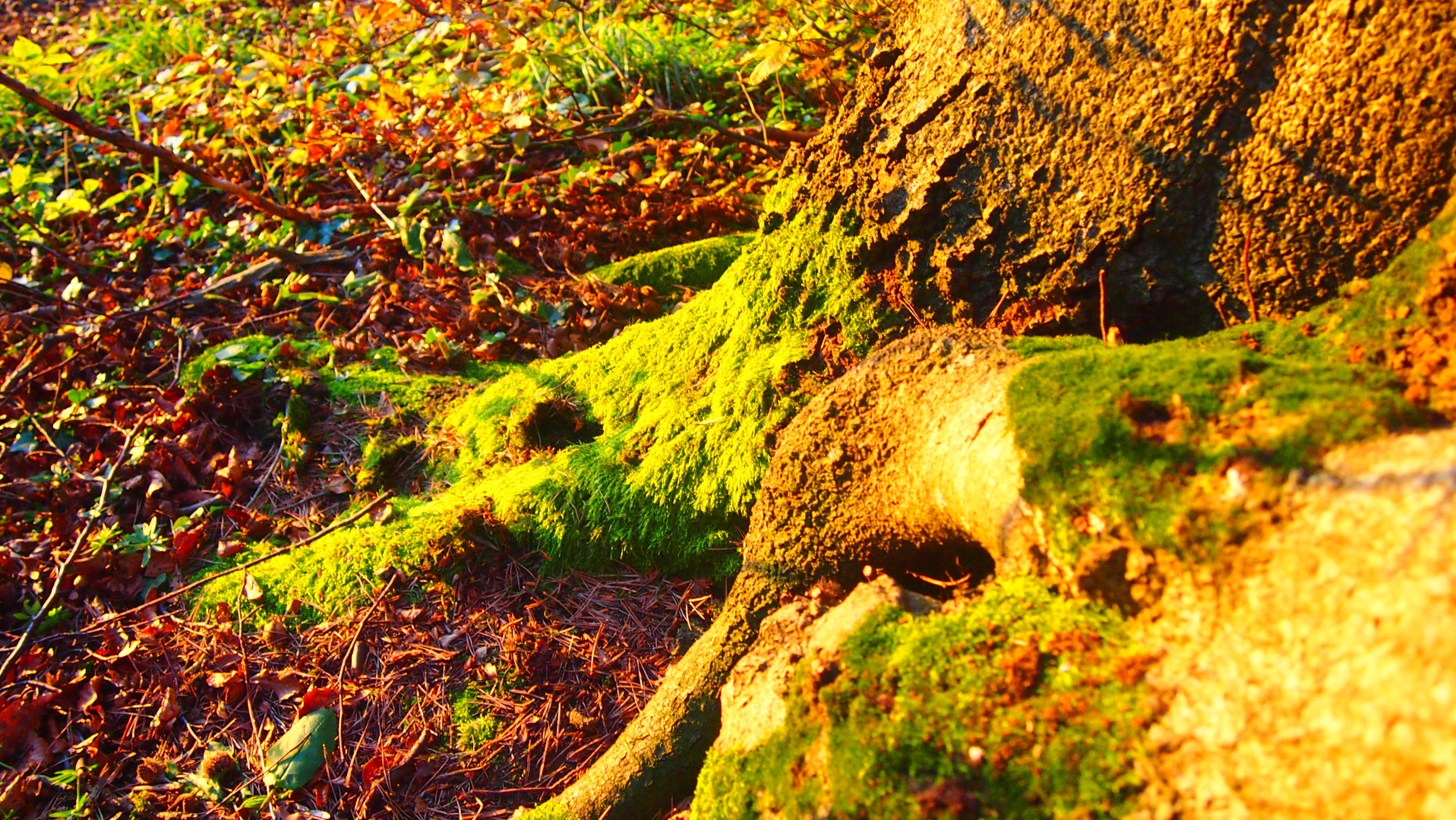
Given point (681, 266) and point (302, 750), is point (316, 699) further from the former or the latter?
point (681, 266)

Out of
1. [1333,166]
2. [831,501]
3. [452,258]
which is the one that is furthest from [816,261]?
[452,258]

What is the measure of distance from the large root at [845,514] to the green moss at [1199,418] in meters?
0.22

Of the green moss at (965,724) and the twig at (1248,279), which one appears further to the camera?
the twig at (1248,279)

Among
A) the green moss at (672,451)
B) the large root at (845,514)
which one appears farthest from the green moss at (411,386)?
the large root at (845,514)

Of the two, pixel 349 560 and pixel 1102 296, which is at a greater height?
pixel 1102 296

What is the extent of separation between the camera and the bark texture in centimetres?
172

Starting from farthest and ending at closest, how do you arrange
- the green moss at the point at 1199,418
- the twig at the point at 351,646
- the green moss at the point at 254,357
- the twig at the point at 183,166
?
the twig at the point at 183,166 → the green moss at the point at 254,357 → the twig at the point at 351,646 → the green moss at the point at 1199,418

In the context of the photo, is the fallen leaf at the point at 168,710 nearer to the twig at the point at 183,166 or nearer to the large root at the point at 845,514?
the large root at the point at 845,514

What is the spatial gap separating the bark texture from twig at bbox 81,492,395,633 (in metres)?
2.17

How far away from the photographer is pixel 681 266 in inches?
161

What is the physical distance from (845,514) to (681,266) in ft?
7.42

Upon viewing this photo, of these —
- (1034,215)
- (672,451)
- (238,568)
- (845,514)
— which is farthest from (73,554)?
(1034,215)

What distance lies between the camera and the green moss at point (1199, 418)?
1.27m

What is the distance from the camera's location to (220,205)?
5.40 metres
